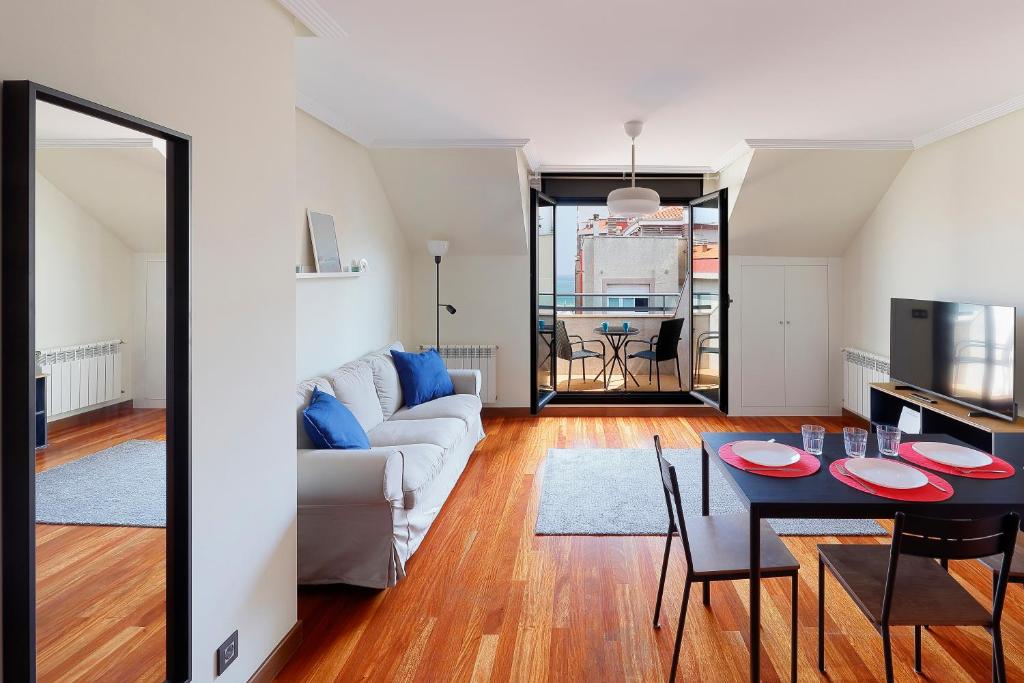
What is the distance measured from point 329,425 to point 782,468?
1.97m

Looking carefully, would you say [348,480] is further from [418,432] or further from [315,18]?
[315,18]

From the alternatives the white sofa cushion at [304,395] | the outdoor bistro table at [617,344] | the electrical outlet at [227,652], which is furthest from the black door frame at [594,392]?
the electrical outlet at [227,652]

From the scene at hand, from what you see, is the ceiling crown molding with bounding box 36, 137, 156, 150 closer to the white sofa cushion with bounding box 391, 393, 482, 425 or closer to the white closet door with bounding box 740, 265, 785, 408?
the white sofa cushion with bounding box 391, 393, 482, 425

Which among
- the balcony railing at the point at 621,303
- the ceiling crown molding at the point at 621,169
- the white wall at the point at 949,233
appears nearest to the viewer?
the white wall at the point at 949,233

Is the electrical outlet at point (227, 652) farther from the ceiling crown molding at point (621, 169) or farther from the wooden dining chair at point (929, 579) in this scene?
the ceiling crown molding at point (621, 169)

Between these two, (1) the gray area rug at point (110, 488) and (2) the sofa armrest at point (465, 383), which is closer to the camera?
(1) the gray area rug at point (110, 488)

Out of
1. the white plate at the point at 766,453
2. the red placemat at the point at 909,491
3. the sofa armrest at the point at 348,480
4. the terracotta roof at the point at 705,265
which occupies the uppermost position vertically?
the terracotta roof at the point at 705,265

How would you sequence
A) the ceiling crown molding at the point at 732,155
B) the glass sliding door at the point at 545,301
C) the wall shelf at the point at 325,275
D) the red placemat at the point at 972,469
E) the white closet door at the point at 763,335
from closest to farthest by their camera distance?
the red placemat at the point at 972,469 → the wall shelf at the point at 325,275 → the ceiling crown molding at the point at 732,155 → the glass sliding door at the point at 545,301 → the white closet door at the point at 763,335

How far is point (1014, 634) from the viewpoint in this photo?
7.65 feet

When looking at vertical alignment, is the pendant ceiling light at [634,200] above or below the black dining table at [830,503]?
above

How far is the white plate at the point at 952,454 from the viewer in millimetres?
2209

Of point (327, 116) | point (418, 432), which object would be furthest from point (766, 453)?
point (327, 116)

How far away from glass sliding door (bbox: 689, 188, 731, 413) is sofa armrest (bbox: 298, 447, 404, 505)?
3.54 meters

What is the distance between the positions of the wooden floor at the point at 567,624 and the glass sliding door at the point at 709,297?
2.40 meters
